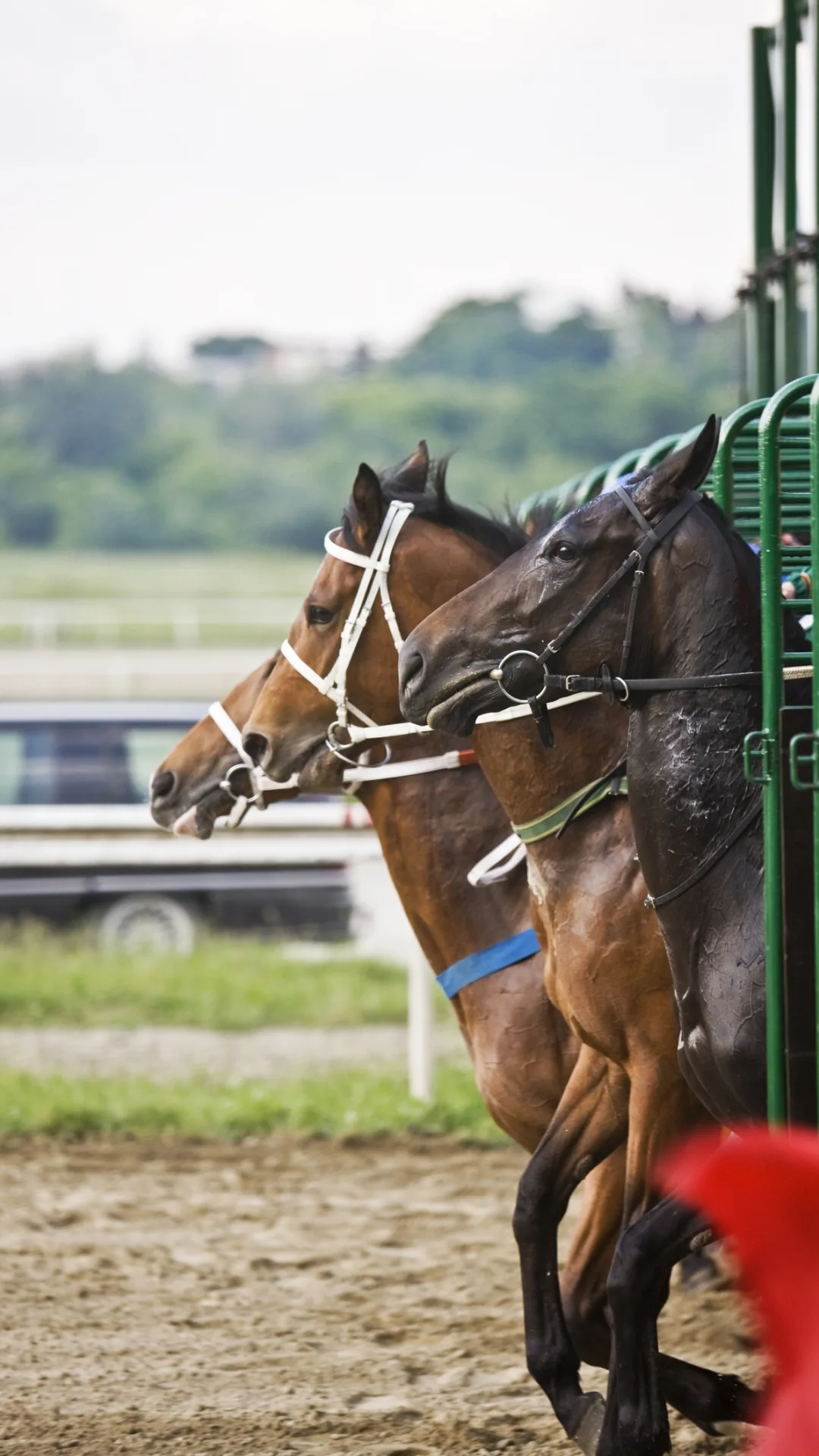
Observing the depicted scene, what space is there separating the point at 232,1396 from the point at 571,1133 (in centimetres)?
126

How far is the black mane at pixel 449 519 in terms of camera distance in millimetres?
4461

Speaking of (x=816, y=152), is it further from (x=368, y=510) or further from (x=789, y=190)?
(x=368, y=510)

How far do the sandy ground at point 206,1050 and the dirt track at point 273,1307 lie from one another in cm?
128

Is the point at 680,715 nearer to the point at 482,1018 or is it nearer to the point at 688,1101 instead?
the point at 688,1101

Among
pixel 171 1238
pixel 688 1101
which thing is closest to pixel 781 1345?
pixel 688 1101

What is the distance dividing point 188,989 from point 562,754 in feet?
20.5

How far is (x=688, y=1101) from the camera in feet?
12.5

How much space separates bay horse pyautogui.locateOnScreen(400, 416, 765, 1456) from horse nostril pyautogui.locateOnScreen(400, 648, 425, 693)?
14cm

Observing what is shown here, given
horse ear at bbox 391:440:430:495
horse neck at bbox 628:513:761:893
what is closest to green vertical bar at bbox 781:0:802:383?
horse ear at bbox 391:440:430:495

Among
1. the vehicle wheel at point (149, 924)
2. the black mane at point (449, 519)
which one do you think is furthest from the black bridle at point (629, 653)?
the vehicle wheel at point (149, 924)

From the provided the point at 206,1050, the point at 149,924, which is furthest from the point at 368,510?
the point at 149,924

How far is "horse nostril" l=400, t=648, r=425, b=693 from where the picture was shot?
367cm

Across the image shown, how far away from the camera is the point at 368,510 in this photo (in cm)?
447

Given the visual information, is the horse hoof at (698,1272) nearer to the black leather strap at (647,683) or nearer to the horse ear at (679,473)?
the black leather strap at (647,683)
